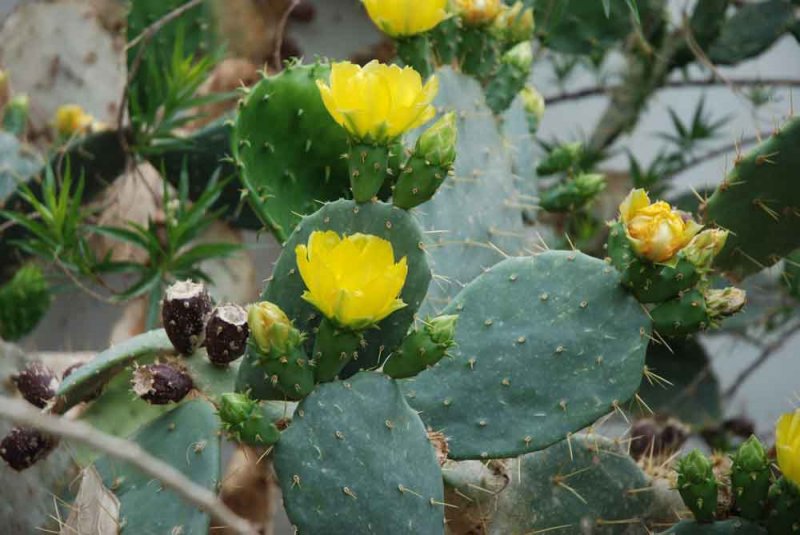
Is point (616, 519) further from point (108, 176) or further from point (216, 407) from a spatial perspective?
point (108, 176)

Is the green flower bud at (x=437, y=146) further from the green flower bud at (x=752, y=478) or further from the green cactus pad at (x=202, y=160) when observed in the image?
the green cactus pad at (x=202, y=160)

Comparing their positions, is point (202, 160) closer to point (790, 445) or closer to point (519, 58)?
point (519, 58)

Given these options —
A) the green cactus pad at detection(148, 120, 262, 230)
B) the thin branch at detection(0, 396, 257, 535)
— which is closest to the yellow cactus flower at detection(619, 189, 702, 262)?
the thin branch at detection(0, 396, 257, 535)

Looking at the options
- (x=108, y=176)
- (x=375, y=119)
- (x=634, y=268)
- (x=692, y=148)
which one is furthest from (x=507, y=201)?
(x=692, y=148)

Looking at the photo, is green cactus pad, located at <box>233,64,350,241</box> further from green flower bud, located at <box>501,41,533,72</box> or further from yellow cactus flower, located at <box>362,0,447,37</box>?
green flower bud, located at <box>501,41,533,72</box>

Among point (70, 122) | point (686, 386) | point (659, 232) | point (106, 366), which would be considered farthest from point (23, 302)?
point (686, 386)
